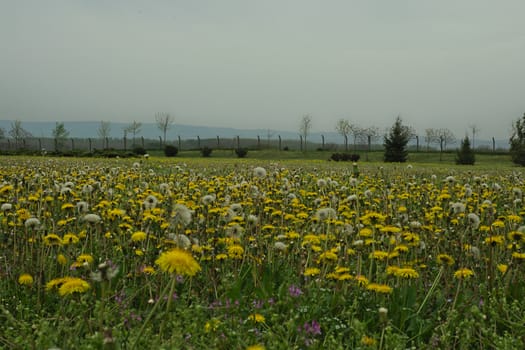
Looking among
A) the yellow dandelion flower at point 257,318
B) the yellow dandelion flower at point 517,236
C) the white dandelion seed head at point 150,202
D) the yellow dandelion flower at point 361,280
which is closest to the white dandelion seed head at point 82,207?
the white dandelion seed head at point 150,202

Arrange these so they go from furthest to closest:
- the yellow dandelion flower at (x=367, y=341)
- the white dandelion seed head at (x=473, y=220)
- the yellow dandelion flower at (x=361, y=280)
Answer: the white dandelion seed head at (x=473, y=220) → the yellow dandelion flower at (x=361, y=280) → the yellow dandelion flower at (x=367, y=341)

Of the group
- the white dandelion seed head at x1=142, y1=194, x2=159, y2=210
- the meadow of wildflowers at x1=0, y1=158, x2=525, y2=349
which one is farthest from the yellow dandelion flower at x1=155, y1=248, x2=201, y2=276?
the white dandelion seed head at x1=142, y1=194, x2=159, y2=210

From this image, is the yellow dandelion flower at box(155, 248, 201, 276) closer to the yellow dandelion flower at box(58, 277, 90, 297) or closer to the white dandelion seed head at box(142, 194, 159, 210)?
the yellow dandelion flower at box(58, 277, 90, 297)

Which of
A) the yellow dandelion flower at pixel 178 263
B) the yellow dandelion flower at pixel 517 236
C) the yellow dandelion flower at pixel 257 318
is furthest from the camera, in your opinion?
the yellow dandelion flower at pixel 517 236

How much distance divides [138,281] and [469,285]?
241cm

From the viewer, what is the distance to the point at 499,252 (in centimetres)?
423

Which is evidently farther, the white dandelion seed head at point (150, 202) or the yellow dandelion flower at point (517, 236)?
the white dandelion seed head at point (150, 202)

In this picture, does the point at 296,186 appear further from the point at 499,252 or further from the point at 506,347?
the point at 506,347

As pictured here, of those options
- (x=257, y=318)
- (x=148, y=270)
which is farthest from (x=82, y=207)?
(x=257, y=318)

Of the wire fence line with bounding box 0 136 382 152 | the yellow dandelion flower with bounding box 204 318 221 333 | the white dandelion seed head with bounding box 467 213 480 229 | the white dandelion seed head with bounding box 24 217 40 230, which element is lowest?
the yellow dandelion flower with bounding box 204 318 221 333

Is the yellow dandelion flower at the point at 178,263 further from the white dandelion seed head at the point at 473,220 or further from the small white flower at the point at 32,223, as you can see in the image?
the white dandelion seed head at the point at 473,220

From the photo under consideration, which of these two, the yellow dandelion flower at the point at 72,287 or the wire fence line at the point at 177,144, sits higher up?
the wire fence line at the point at 177,144

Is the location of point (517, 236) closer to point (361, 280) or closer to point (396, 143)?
point (361, 280)

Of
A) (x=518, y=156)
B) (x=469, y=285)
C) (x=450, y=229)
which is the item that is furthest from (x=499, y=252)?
(x=518, y=156)
